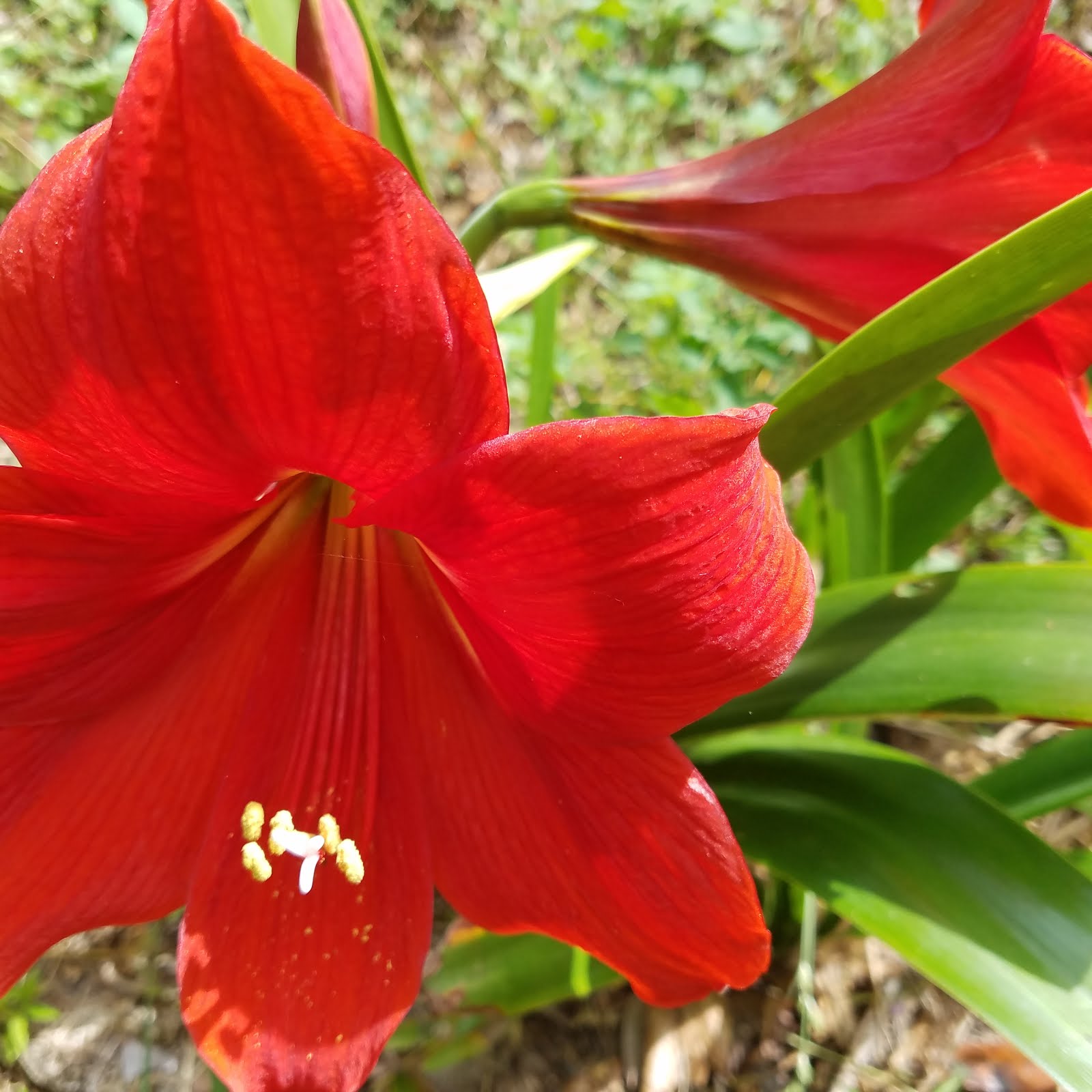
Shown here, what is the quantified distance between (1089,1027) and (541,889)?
43 cm

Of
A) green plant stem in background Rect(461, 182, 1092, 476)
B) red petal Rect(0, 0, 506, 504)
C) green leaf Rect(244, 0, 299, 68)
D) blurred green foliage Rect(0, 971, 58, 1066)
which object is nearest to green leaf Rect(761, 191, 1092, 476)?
green plant stem in background Rect(461, 182, 1092, 476)

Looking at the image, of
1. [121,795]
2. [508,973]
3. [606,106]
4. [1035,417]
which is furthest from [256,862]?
[606,106]

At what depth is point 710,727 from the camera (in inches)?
37.0

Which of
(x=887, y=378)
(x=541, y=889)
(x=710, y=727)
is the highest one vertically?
(x=887, y=378)

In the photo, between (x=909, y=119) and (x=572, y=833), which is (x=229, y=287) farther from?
(x=909, y=119)

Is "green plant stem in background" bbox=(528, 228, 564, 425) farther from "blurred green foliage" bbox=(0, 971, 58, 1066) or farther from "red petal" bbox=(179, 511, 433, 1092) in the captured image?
"blurred green foliage" bbox=(0, 971, 58, 1066)

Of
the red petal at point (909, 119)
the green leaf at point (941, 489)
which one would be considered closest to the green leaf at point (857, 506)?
the green leaf at point (941, 489)

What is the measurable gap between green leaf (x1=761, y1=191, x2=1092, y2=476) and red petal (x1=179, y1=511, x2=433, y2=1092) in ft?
1.22

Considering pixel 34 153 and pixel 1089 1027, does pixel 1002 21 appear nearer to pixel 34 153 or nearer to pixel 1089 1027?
pixel 1089 1027

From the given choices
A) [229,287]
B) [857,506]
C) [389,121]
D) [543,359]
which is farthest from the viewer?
[543,359]

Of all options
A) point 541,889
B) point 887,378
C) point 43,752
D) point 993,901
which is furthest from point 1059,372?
point 43,752

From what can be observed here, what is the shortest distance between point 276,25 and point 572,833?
808 mm

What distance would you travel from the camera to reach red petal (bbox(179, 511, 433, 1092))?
0.71 meters

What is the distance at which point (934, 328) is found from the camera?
0.66 m
